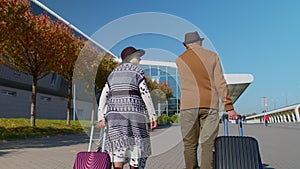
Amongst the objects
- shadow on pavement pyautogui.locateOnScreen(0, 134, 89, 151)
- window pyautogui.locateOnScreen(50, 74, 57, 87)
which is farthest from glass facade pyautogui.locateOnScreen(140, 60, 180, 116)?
window pyautogui.locateOnScreen(50, 74, 57, 87)

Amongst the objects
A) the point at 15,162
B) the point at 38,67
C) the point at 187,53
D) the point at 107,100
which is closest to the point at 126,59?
the point at 107,100

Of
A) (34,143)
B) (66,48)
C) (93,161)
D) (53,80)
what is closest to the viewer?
(93,161)

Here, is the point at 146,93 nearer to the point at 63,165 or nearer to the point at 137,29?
the point at 137,29

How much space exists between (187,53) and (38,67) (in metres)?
13.9

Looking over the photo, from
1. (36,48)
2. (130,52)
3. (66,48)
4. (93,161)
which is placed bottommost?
(93,161)

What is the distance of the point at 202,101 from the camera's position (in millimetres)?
3723

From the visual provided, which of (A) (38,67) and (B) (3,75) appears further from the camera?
(B) (3,75)

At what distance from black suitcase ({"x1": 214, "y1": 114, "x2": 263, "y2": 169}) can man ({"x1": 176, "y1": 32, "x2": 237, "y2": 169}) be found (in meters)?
0.22

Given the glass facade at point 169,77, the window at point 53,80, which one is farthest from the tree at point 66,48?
the window at point 53,80

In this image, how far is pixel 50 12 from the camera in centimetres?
3581

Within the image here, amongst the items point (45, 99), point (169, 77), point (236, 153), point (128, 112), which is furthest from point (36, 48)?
point (45, 99)

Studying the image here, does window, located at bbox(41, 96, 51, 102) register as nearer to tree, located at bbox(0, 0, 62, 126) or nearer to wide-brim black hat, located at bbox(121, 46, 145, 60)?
tree, located at bbox(0, 0, 62, 126)

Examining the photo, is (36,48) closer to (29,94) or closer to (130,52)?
(130,52)

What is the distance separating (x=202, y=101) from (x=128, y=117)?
92 centimetres
